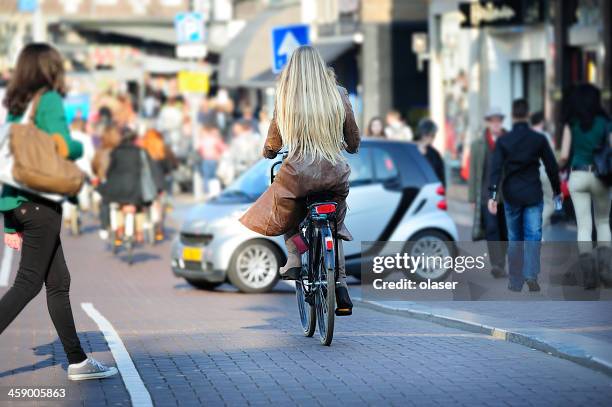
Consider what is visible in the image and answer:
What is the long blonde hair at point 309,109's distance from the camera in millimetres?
9727

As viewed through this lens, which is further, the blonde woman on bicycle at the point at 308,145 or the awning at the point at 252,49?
the awning at the point at 252,49

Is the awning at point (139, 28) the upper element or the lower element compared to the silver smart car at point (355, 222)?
upper

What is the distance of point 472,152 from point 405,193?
1.45 metres

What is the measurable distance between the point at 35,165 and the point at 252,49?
3148 cm

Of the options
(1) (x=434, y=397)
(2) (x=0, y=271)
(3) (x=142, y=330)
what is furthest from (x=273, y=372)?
(2) (x=0, y=271)

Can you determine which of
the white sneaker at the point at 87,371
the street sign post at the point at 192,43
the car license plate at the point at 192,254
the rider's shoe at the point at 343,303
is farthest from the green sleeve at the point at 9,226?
the street sign post at the point at 192,43

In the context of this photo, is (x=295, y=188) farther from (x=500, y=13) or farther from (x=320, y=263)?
(x=500, y=13)

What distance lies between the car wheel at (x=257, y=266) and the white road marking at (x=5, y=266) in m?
3.23

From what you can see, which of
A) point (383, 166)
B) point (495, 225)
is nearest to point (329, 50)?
point (383, 166)

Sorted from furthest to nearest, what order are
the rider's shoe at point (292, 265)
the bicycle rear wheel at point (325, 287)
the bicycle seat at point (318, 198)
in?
the rider's shoe at point (292, 265) < the bicycle seat at point (318, 198) < the bicycle rear wheel at point (325, 287)

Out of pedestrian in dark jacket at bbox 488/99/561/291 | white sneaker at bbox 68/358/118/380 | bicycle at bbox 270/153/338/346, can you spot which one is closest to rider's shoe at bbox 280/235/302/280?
bicycle at bbox 270/153/338/346

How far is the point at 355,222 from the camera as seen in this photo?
52.2 feet

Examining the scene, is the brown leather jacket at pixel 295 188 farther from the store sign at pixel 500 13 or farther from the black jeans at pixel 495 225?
the store sign at pixel 500 13

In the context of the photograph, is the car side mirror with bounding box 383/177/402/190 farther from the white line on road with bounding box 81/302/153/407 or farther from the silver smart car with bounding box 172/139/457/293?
the white line on road with bounding box 81/302/153/407
